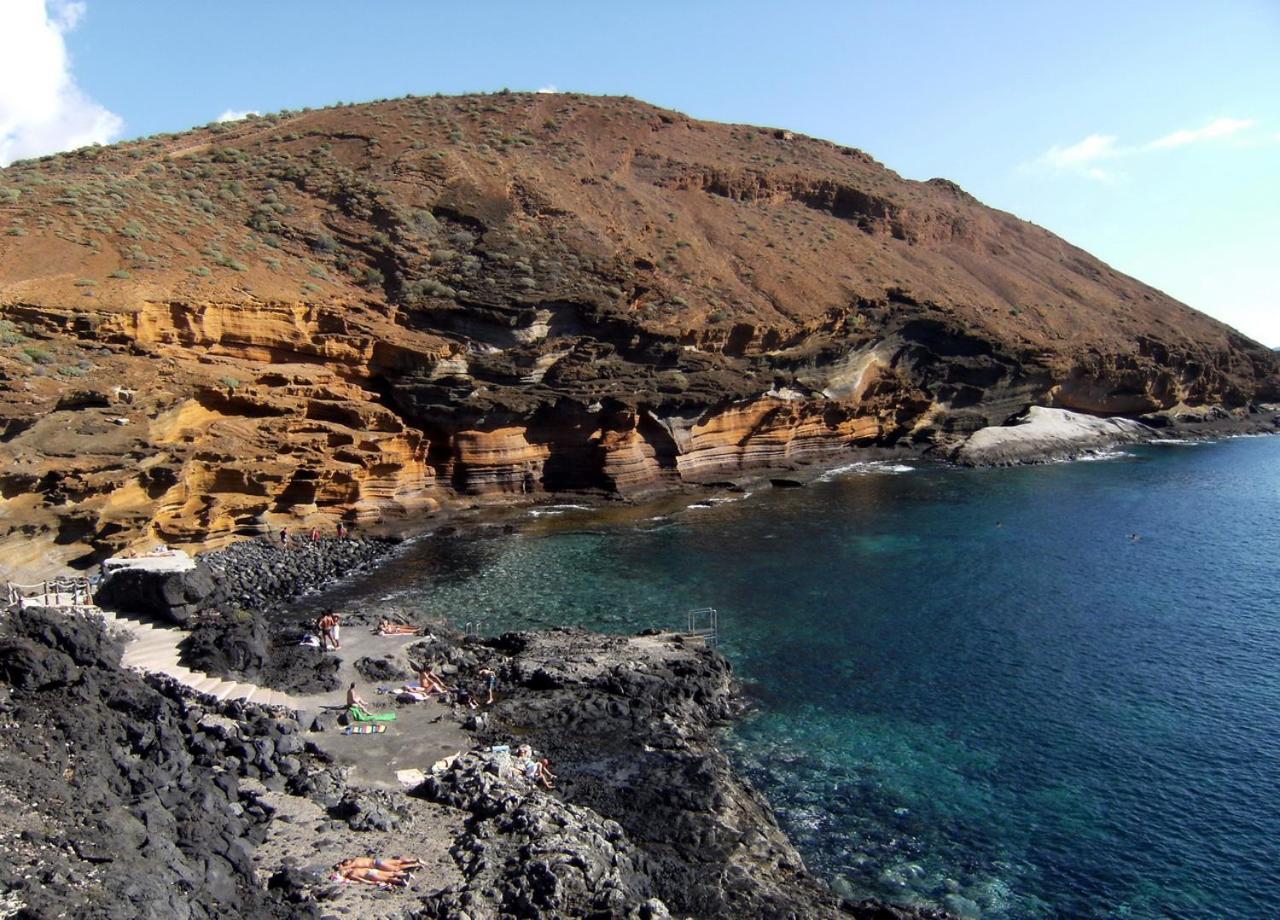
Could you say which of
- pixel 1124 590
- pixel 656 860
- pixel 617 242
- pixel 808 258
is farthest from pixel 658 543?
pixel 808 258

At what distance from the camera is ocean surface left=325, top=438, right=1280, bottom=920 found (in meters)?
16.3

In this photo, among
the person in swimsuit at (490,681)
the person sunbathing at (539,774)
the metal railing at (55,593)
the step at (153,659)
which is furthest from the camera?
the metal railing at (55,593)

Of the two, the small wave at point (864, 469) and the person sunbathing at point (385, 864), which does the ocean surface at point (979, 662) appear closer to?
the small wave at point (864, 469)

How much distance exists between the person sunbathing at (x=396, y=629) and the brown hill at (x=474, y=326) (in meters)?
10.7

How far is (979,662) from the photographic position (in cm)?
2538

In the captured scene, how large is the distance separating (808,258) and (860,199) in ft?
56.1

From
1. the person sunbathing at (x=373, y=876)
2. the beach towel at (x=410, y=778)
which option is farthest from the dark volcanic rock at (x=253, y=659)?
the person sunbathing at (x=373, y=876)

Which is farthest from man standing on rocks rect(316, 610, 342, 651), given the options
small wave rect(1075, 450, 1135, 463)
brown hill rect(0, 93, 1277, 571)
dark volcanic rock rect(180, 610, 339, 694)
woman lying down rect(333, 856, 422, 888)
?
small wave rect(1075, 450, 1135, 463)

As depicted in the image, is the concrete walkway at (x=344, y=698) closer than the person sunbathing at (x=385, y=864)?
No

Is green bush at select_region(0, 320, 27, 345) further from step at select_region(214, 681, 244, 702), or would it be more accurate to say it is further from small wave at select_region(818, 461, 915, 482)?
small wave at select_region(818, 461, 915, 482)

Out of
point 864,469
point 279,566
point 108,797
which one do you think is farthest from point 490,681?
point 864,469

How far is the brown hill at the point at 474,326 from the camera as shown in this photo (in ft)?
113

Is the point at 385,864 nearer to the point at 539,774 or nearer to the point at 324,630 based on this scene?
the point at 539,774

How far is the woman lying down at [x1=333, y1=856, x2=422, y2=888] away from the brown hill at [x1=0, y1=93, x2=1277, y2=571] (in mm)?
20546
